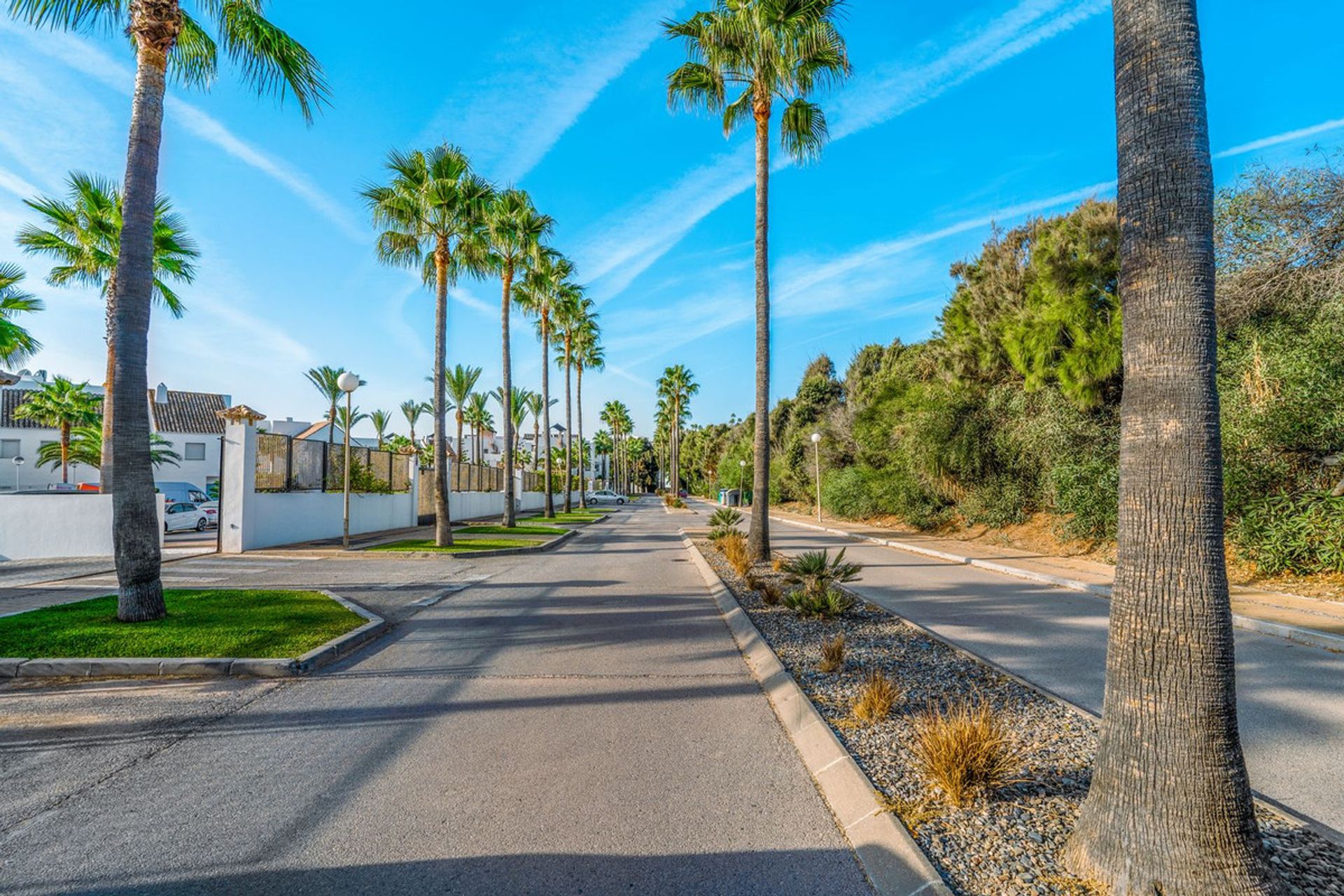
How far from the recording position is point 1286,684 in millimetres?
5941

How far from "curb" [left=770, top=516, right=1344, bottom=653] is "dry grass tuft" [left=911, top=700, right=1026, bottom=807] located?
6.22 meters

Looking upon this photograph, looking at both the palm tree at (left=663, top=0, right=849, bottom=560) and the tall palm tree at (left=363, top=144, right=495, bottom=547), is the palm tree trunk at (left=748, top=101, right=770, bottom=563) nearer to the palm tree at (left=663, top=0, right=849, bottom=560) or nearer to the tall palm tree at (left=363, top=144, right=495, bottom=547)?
the palm tree at (left=663, top=0, right=849, bottom=560)

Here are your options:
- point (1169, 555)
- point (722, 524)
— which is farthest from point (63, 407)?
point (1169, 555)

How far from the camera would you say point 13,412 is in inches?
1772

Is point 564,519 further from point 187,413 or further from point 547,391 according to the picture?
point 187,413

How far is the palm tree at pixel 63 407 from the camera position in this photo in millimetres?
36656

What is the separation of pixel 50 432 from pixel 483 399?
1423 inches

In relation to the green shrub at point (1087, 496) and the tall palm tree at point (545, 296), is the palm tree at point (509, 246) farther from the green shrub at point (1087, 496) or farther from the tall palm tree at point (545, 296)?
the green shrub at point (1087, 496)

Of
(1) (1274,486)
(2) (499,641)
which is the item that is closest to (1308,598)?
(1) (1274,486)

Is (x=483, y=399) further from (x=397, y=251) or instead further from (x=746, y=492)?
(x=397, y=251)

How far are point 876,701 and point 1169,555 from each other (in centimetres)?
257

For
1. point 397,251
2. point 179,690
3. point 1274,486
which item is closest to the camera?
point 179,690

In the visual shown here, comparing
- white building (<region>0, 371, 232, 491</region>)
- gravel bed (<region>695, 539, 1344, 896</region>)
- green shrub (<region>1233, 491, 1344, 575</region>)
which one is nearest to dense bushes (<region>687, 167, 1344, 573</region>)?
green shrub (<region>1233, 491, 1344, 575</region>)

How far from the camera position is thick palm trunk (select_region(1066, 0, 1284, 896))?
2.62 meters
